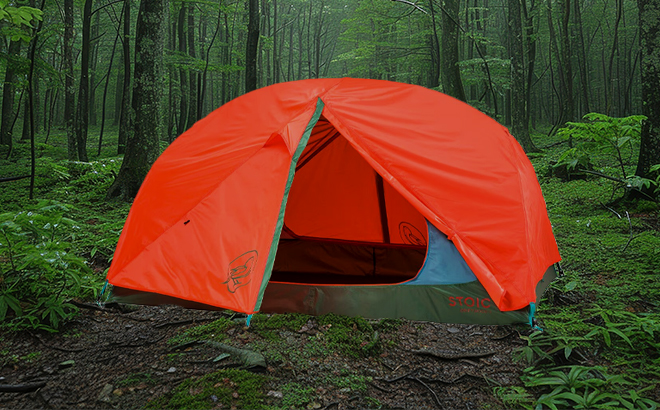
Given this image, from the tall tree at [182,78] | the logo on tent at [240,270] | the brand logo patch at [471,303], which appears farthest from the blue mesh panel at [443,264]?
the tall tree at [182,78]

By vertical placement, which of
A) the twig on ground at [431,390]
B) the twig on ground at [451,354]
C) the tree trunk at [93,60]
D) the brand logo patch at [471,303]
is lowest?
the twig on ground at [431,390]

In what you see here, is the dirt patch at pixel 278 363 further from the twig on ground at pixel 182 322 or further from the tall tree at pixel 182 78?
the tall tree at pixel 182 78

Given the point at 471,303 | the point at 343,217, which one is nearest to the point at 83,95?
→ the point at 343,217

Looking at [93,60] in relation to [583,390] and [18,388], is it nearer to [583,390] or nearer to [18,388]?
[18,388]

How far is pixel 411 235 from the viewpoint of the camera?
4414 millimetres

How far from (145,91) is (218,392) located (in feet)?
16.2

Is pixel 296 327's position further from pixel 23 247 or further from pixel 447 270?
pixel 23 247

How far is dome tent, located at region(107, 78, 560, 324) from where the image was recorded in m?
2.63

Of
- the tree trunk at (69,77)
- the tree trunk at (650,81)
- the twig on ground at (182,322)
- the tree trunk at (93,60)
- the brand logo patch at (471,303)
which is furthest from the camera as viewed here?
the tree trunk at (93,60)

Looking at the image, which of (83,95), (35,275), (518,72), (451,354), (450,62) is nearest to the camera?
(451,354)

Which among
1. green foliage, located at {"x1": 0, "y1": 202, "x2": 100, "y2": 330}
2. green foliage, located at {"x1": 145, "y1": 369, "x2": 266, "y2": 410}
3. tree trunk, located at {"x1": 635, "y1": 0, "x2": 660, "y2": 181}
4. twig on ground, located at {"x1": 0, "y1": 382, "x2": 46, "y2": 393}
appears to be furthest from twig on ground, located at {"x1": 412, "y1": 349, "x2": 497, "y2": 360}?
tree trunk, located at {"x1": 635, "y1": 0, "x2": 660, "y2": 181}

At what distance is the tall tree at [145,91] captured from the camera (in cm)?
605

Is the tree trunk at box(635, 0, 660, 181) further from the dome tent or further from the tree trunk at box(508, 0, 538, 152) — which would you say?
the tree trunk at box(508, 0, 538, 152)

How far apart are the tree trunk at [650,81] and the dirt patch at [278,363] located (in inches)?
128
